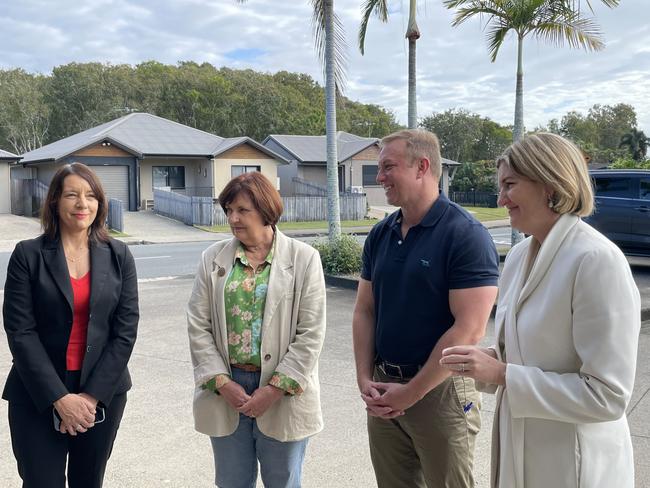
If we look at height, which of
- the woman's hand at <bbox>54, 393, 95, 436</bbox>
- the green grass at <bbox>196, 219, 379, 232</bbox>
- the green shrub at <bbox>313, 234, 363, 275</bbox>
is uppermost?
the woman's hand at <bbox>54, 393, 95, 436</bbox>

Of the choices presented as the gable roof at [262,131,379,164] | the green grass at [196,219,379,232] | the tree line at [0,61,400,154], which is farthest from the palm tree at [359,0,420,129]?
the tree line at [0,61,400,154]

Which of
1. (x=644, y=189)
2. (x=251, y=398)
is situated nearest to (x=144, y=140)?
(x=644, y=189)

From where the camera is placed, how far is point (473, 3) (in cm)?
1333

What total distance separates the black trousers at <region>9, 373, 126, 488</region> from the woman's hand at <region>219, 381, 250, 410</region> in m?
0.63

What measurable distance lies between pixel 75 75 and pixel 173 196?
40311mm

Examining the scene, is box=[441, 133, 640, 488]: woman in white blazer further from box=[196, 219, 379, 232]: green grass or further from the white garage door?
the white garage door

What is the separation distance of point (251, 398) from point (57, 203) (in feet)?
4.55

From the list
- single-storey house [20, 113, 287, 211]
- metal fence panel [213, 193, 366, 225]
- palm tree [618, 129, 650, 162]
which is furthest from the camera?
palm tree [618, 129, 650, 162]

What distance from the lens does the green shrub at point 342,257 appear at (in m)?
12.3

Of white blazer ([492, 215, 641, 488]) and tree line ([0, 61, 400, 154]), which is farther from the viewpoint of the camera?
tree line ([0, 61, 400, 154])

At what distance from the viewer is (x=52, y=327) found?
3039 mm

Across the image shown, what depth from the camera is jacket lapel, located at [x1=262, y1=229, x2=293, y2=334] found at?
309 cm

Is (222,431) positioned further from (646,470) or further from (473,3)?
(473,3)

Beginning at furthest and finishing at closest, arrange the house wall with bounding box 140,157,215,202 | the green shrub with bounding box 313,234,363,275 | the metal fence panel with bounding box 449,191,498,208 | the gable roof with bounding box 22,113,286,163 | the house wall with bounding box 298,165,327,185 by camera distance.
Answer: the metal fence panel with bounding box 449,191,498,208 < the house wall with bounding box 298,165,327,185 < the house wall with bounding box 140,157,215,202 < the gable roof with bounding box 22,113,286,163 < the green shrub with bounding box 313,234,363,275
